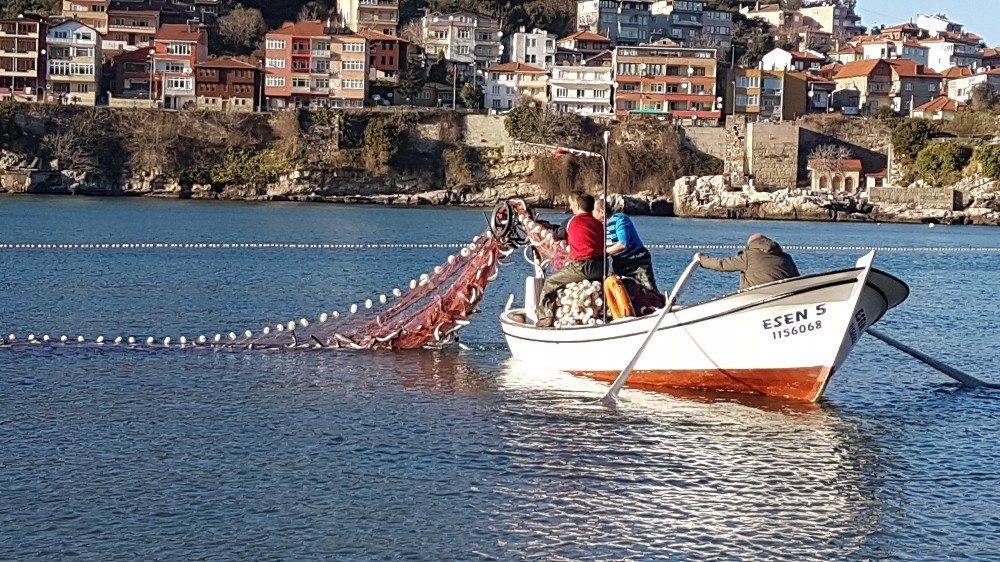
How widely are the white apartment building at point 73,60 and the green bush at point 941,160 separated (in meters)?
65.5

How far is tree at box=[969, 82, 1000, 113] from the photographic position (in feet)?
382

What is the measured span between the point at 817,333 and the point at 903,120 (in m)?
94.7

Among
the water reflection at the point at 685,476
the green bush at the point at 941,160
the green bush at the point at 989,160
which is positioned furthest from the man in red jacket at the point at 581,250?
the green bush at the point at 941,160

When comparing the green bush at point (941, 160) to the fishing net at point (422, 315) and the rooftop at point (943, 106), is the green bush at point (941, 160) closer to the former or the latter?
the rooftop at point (943, 106)

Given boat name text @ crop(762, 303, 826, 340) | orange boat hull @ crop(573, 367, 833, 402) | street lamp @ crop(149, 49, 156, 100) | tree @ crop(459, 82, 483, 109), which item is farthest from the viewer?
tree @ crop(459, 82, 483, 109)

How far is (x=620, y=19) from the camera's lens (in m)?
143

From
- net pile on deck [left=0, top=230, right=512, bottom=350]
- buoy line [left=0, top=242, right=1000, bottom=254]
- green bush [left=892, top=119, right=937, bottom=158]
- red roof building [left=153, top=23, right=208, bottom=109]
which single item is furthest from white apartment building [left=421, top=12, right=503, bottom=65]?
net pile on deck [left=0, top=230, right=512, bottom=350]

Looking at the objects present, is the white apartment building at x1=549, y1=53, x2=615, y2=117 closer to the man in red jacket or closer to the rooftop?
the rooftop

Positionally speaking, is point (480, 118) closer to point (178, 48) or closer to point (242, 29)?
point (178, 48)

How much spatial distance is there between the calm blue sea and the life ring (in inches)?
52.3

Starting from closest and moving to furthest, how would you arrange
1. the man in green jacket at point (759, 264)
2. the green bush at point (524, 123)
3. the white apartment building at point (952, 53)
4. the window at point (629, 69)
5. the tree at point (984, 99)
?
the man in green jacket at point (759, 264) → the green bush at point (524, 123) → the window at point (629, 69) → the tree at point (984, 99) → the white apartment building at point (952, 53)

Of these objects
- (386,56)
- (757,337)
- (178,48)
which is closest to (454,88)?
(386,56)

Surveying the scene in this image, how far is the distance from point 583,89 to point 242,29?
39162mm

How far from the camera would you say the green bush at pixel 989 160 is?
96.5 meters
